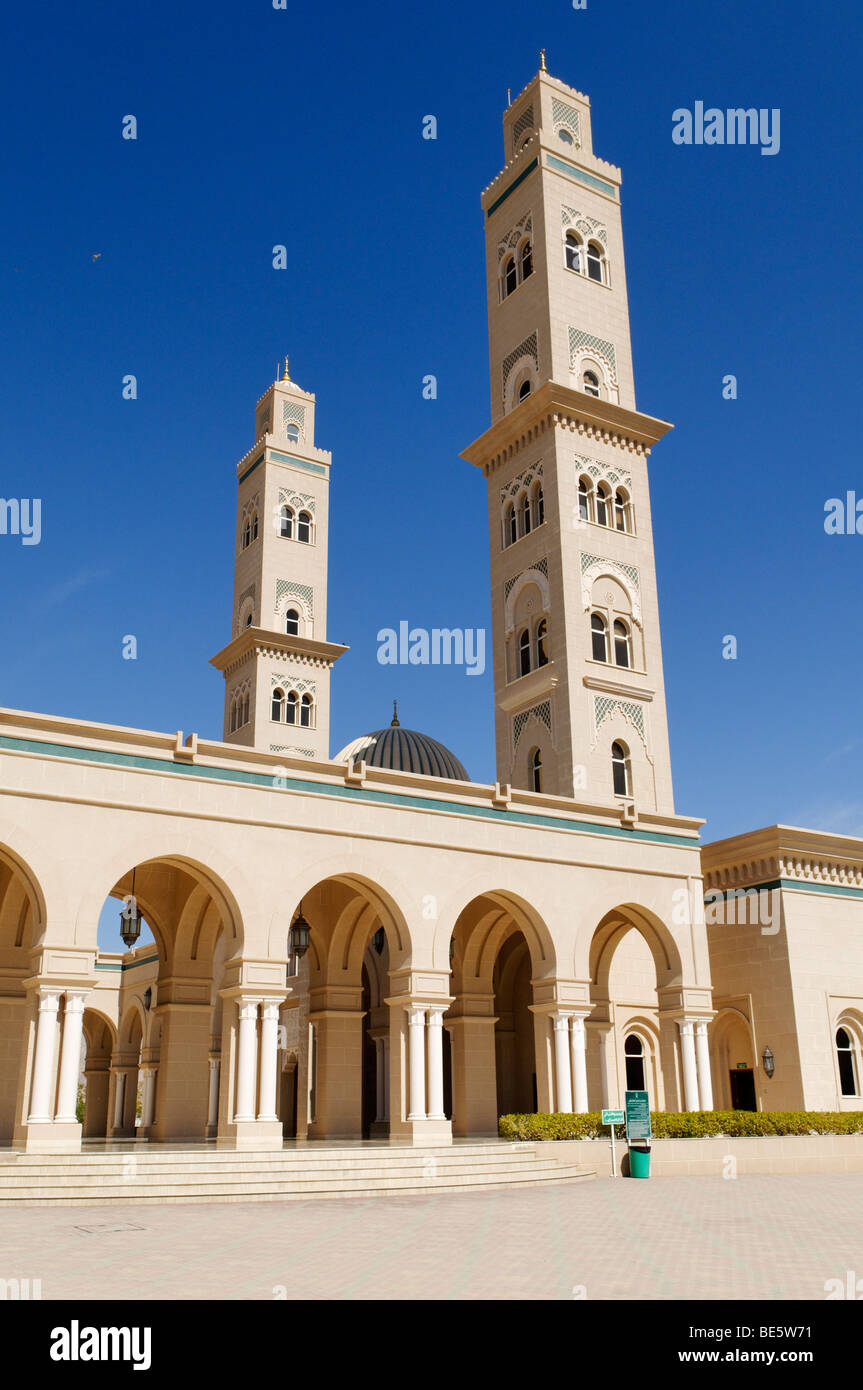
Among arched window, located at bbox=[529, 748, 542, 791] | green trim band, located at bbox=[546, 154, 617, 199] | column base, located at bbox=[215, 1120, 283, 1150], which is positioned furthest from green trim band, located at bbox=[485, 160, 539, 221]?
column base, located at bbox=[215, 1120, 283, 1150]

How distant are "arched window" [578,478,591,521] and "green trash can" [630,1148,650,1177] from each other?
55.5 ft

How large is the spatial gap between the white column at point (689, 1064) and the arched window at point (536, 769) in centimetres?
721

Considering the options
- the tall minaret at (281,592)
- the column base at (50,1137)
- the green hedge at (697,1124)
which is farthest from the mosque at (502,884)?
the tall minaret at (281,592)

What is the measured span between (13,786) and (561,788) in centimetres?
1422

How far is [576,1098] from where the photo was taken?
78.3ft

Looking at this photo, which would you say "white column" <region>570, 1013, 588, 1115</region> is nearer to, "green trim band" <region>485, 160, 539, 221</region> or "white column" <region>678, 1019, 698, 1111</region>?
"white column" <region>678, 1019, 698, 1111</region>

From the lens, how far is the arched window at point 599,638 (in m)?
30.7

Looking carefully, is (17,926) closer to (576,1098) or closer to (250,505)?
(576,1098)

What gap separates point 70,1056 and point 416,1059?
6.65 metres

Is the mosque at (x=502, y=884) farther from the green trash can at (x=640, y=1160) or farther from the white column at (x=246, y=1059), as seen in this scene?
the green trash can at (x=640, y=1160)

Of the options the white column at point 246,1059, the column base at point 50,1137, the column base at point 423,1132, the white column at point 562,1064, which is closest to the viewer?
the column base at point 50,1137

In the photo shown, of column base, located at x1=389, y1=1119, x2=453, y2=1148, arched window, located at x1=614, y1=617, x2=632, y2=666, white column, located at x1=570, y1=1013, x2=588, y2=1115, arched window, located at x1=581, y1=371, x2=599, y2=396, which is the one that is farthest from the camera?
arched window, located at x1=581, y1=371, x2=599, y2=396

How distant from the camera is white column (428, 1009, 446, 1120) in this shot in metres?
22.1

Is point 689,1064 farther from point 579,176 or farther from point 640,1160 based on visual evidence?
point 579,176
